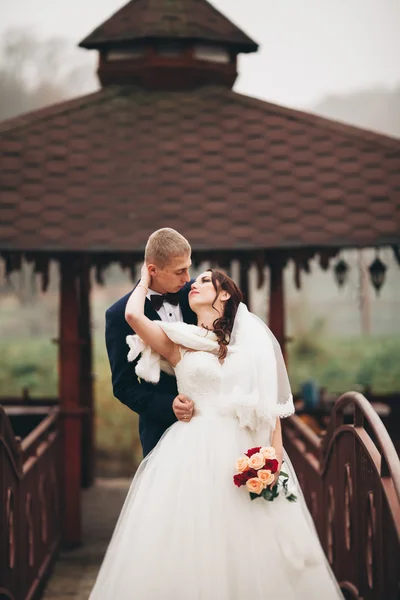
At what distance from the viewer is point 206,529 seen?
14.7 ft

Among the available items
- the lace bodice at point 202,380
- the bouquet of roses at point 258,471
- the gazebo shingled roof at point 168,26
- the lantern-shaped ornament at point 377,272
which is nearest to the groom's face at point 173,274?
the lace bodice at point 202,380

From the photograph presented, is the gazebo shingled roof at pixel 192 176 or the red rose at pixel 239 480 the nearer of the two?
the red rose at pixel 239 480

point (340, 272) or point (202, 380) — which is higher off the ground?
point (340, 272)

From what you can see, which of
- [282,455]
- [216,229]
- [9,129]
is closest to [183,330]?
[282,455]

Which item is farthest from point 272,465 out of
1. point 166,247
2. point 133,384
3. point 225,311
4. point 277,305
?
point 277,305

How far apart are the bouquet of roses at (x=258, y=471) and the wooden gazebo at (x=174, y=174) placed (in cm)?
423

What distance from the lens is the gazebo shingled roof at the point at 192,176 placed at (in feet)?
28.5

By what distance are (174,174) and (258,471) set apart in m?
5.20

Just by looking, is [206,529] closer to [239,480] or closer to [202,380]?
[239,480]

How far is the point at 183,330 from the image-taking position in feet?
15.2

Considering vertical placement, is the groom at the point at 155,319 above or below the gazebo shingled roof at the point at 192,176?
below

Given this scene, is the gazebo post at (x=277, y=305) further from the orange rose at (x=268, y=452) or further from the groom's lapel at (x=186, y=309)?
the orange rose at (x=268, y=452)

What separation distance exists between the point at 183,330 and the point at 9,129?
5483 mm

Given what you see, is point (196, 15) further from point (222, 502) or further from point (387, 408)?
point (222, 502)
